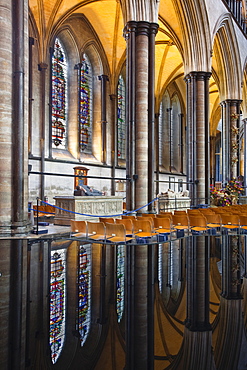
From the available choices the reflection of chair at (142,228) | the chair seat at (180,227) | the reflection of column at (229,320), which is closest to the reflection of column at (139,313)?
the reflection of column at (229,320)

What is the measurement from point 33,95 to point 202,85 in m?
8.71

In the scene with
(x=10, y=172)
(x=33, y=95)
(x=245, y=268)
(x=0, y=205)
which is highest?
(x=33, y=95)

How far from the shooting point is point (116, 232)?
609cm

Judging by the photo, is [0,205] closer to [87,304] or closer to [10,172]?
[10,172]

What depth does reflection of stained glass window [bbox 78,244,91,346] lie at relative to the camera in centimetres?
278

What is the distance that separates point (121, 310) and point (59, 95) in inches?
686

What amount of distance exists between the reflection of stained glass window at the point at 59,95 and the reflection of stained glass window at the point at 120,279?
1359 cm

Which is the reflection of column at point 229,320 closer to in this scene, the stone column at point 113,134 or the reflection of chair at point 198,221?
the reflection of chair at point 198,221

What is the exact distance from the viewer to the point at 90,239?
6715mm

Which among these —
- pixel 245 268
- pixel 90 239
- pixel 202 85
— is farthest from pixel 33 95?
pixel 245 268

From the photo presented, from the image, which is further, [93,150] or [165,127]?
[165,127]

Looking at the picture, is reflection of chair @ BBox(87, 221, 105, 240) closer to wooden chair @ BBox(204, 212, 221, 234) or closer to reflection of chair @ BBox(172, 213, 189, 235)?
reflection of chair @ BBox(172, 213, 189, 235)

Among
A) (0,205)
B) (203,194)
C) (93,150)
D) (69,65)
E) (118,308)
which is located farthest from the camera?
(93,150)

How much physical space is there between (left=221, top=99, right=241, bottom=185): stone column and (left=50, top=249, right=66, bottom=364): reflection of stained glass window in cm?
1816
